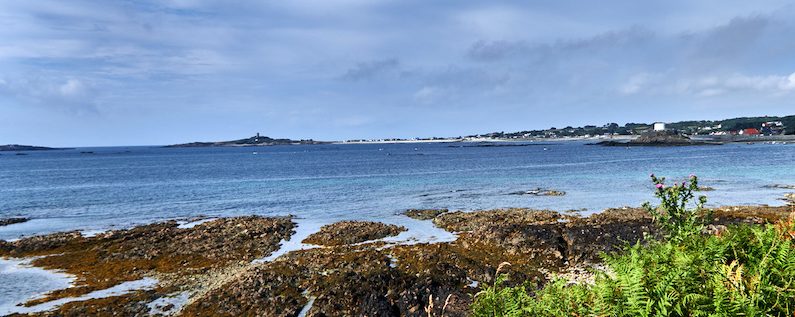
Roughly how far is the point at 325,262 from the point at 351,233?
789 cm

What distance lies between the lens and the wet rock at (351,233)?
2967cm

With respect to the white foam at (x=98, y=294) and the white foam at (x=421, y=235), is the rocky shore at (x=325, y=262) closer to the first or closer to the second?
the white foam at (x=98, y=294)

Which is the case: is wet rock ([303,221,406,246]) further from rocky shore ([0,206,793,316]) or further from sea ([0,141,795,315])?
sea ([0,141,795,315])

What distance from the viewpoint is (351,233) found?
30.9 m

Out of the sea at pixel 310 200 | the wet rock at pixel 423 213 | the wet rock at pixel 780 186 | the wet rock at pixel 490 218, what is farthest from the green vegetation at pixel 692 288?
the wet rock at pixel 780 186

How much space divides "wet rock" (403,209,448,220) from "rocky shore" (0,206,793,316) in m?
2.12

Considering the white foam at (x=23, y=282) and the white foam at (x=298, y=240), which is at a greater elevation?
the white foam at (x=23, y=282)

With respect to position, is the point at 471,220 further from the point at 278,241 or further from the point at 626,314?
the point at 626,314

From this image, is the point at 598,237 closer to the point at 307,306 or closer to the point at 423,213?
the point at 307,306

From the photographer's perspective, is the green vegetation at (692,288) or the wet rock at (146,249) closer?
the green vegetation at (692,288)

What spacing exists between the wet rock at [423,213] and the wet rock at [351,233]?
15.0 ft

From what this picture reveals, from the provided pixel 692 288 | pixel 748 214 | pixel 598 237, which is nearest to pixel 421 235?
pixel 598 237

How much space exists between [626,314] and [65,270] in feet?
94.0

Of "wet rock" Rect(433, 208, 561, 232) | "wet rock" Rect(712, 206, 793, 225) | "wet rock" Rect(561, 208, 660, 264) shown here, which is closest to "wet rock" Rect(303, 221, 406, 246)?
"wet rock" Rect(433, 208, 561, 232)
